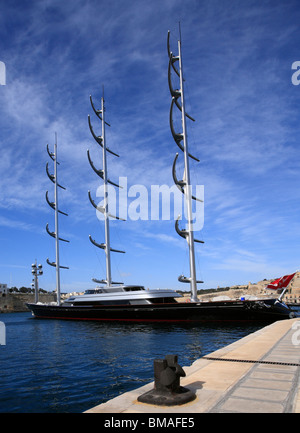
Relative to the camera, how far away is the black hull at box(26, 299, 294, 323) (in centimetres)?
2931

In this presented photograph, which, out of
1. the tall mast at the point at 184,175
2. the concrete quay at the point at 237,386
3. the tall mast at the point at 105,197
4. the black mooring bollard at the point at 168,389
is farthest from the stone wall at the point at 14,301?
the black mooring bollard at the point at 168,389

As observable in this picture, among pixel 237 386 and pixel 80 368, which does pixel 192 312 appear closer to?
pixel 80 368

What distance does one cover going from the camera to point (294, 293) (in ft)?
383

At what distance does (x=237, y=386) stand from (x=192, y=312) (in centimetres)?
2627

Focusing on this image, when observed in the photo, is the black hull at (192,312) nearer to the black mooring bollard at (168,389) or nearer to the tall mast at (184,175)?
the tall mast at (184,175)

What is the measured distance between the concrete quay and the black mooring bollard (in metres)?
0.08

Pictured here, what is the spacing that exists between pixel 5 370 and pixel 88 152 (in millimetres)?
39638

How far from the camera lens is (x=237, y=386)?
19.4 feet

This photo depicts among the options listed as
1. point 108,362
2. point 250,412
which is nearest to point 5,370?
point 108,362

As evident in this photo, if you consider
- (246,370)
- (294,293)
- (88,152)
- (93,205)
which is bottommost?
(294,293)

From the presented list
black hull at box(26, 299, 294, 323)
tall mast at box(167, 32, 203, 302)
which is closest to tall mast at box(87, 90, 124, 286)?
black hull at box(26, 299, 294, 323)

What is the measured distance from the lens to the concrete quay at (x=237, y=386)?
4.81 meters

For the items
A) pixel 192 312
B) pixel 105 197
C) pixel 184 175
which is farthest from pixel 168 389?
pixel 105 197
